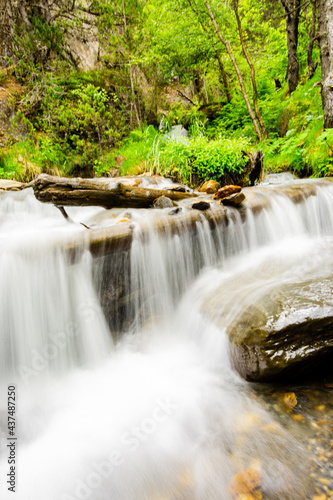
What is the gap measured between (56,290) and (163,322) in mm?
1267

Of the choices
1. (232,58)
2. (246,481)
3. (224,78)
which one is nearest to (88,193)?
(246,481)

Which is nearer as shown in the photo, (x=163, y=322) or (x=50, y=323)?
(x=50, y=323)

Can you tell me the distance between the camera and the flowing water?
1.46 meters

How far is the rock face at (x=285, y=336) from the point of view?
1.87 metres

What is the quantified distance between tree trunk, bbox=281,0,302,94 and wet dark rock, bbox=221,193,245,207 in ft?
26.2

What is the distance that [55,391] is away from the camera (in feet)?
7.55

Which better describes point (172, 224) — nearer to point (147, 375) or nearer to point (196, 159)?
point (147, 375)

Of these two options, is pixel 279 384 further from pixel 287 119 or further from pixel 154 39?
pixel 154 39

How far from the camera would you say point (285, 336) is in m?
1.90

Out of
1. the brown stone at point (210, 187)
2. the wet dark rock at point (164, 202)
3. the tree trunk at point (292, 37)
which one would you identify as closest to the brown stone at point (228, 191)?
the wet dark rock at point (164, 202)

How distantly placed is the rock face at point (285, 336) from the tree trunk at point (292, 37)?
974 centimetres

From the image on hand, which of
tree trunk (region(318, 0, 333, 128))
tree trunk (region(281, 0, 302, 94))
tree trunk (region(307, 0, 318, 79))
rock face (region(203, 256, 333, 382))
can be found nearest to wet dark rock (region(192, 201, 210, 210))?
rock face (region(203, 256, 333, 382))

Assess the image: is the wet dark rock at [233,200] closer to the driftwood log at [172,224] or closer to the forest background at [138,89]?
the driftwood log at [172,224]

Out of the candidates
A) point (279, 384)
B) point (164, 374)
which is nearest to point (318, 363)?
point (279, 384)
